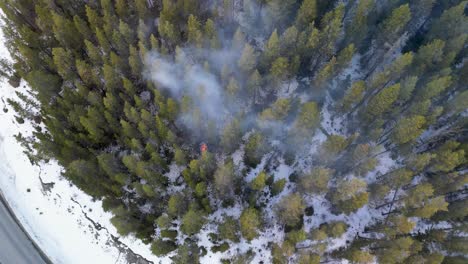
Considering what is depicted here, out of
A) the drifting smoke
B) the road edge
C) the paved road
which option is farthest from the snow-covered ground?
the drifting smoke

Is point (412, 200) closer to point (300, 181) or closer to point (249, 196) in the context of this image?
point (300, 181)

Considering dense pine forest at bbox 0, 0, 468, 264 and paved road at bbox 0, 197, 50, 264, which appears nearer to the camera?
dense pine forest at bbox 0, 0, 468, 264

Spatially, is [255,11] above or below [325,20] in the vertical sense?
above

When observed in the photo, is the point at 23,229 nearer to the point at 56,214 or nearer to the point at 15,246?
the point at 15,246

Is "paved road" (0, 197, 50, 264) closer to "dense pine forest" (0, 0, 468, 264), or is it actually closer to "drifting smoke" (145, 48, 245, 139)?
"dense pine forest" (0, 0, 468, 264)

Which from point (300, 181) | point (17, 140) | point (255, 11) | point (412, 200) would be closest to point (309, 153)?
point (300, 181)

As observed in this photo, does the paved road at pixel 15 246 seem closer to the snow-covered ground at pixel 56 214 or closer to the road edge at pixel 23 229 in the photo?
the road edge at pixel 23 229

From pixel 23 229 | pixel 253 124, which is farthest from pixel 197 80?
pixel 23 229
